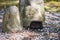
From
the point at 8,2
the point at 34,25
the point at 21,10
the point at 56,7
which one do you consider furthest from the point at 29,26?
the point at 8,2

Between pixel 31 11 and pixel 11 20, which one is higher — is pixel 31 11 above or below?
above

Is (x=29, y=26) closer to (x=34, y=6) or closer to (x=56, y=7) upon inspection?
(x=34, y=6)

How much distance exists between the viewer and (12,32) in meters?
8.70

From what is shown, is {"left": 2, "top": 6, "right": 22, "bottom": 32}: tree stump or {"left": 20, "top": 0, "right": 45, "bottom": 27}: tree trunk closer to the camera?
{"left": 2, "top": 6, "right": 22, "bottom": 32}: tree stump

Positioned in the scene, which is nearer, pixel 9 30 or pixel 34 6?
pixel 9 30

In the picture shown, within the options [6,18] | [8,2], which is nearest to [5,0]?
[8,2]

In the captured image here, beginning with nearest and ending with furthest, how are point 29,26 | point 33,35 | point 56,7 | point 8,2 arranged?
point 33,35 < point 29,26 < point 56,7 < point 8,2

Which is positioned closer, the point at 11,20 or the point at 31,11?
the point at 11,20

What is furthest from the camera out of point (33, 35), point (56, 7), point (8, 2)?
point (8, 2)

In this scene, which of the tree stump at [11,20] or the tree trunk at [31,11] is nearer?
the tree stump at [11,20]

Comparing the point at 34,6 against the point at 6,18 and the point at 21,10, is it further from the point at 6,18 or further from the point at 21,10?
the point at 6,18

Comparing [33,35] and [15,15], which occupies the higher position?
[15,15]

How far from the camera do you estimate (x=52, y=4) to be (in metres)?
17.8

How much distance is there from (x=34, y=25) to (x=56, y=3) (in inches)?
338
